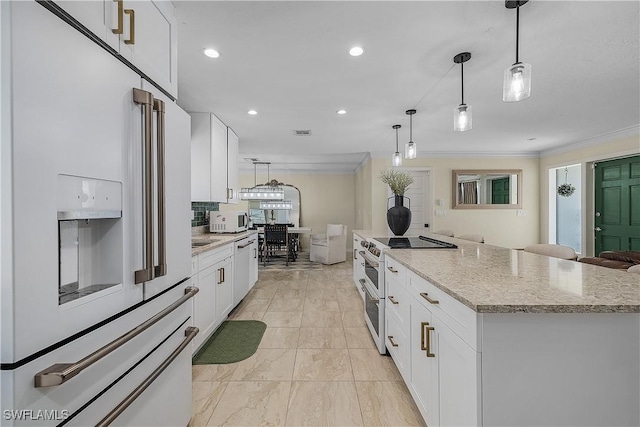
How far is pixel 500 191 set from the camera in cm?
627

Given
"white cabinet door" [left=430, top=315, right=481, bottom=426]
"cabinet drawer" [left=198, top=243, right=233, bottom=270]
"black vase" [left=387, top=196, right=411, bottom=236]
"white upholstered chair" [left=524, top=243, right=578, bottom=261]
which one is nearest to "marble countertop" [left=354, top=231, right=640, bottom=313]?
"white cabinet door" [left=430, top=315, right=481, bottom=426]

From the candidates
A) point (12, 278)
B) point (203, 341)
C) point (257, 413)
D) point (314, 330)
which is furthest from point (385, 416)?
point (12, 278)

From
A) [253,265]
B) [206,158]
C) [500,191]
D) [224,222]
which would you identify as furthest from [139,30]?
[500,191]

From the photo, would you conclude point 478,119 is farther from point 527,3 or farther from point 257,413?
point 257,413

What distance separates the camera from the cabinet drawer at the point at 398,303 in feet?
5.82

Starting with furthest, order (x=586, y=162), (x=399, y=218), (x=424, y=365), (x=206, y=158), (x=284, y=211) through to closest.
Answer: (x=284, y=211) → (x=586, y=162) → (x=206, y=158) → (x=399, y=218) → (x=424, y=365)

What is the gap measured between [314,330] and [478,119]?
133 inches

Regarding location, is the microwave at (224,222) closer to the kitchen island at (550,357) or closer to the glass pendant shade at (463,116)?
the glass pendant shade at (463,116)

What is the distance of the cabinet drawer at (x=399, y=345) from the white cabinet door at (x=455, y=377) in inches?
18.9

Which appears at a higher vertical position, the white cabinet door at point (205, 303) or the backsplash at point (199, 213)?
the backsplash at point (199, 213)

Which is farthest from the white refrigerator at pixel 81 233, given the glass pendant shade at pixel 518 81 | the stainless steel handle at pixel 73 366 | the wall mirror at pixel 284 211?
the wall mirror at pixel 284 211

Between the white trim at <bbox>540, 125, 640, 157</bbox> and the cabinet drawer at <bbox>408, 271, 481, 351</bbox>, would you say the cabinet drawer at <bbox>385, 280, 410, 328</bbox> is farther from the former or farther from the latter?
the white trim at <bbox>540, 125, 640, 157</bbox>

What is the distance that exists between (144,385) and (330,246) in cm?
551

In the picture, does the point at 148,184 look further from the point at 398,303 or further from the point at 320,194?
the point at 320,194
